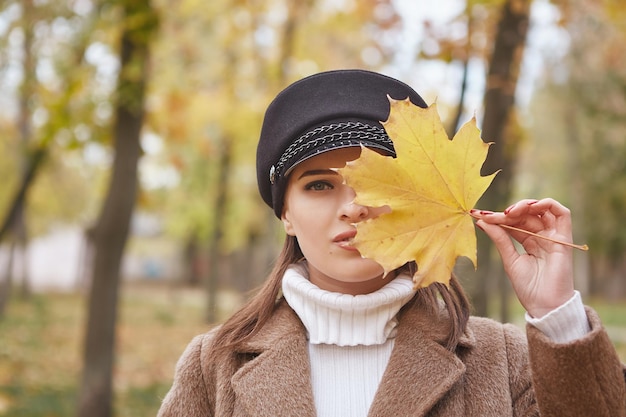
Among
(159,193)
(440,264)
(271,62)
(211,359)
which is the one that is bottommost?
(211,359)

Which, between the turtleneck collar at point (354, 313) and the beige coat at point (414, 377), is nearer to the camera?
the beige coat at point (414, 377)

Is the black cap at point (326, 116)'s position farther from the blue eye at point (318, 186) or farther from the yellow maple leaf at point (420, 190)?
the yellow maple leaf at point (420, 190)

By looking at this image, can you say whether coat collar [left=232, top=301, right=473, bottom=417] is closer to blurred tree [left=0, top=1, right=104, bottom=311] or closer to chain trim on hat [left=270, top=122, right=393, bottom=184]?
chain trim on hat [left=270, top=122, right=393, bottom=184]

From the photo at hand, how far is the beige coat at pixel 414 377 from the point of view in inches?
61.7

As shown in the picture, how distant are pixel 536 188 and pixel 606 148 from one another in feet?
16.8

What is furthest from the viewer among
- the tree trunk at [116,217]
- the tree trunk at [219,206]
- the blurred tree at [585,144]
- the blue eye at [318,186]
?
the blurred tree at [585,144]

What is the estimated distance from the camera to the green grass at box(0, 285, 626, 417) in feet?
27.0

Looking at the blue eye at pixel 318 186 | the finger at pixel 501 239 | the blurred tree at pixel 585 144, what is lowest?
the finger at pixel 501 239

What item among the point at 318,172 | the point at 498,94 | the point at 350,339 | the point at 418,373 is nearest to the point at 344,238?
the point at 318,172

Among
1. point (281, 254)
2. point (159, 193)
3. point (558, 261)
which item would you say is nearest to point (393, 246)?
point (558, 261)

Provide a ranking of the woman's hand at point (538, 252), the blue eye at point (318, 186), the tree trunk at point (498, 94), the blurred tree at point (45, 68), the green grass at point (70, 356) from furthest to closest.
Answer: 1. the green grass at point (70, 356)
2. the blurred tree at point (45, 68)
3. the tree trunk at point (498, 94)
4. the blue eye at point (318, 186)
5. the woman's hand at point (538, 252)

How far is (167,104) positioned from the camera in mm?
10086

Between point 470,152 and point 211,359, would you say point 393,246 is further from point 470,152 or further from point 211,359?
point 211,359

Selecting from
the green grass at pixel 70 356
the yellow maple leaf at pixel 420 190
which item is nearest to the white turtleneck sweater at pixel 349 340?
the yellow maple leaf at pixel 420 190
